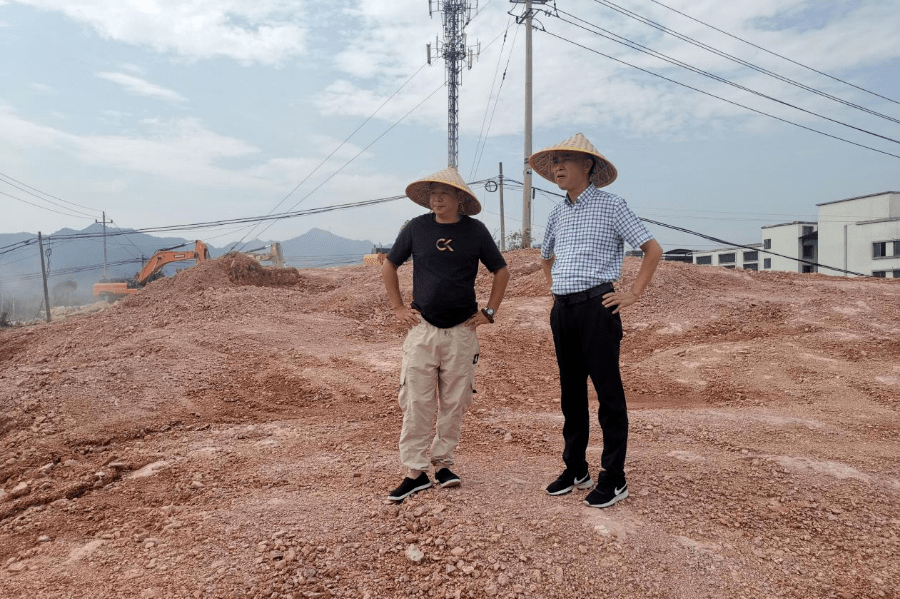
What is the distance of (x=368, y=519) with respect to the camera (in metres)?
3.17

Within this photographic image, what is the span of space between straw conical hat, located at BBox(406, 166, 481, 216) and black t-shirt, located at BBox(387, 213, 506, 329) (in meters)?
0.19

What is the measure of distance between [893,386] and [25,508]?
823 centimetres

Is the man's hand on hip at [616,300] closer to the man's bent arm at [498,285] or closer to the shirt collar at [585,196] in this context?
the shirt collar at [585,196]

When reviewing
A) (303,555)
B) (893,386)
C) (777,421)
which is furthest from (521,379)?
(303,555)

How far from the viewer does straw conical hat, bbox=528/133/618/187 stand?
335 cm

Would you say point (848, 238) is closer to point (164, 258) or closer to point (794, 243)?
point (794, 243)

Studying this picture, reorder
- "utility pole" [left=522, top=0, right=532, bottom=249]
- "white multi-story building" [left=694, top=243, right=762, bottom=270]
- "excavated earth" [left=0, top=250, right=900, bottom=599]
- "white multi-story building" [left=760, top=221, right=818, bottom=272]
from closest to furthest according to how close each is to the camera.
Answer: "excavated earth" [left=0, top=250, right=900, bottom=599] → "utility pole" [left=522, top=0, right=532, bottom=249] → "white multi-story building" [left=760, top=221, right=818, bottom=272] → "white multi-story building" [left=694, top=243, right=762, bottom=270]

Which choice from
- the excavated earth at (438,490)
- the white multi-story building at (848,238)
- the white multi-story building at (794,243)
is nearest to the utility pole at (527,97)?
the excavated earth at (438,490)

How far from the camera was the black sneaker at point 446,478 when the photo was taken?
3.48m

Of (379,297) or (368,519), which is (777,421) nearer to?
(368,519)

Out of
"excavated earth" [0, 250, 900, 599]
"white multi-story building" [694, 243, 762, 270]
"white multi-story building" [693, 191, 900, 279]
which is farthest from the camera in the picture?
"white multi-story building" [694, 243, 762, 270]

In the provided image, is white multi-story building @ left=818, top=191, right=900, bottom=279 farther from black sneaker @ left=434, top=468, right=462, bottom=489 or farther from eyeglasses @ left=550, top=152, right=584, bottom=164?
black sneaker @ left=434, top=468, right=462, bottom=489

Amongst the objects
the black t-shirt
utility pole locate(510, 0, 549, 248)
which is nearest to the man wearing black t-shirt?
the black t-shirt

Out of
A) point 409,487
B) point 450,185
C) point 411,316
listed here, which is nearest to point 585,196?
point 450,185
